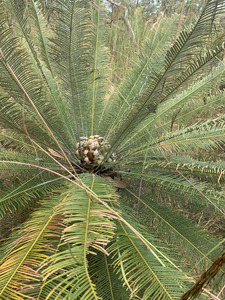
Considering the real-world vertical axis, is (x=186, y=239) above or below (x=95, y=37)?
below

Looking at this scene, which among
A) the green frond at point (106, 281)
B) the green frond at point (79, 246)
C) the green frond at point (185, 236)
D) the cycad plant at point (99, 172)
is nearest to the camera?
the green frond at point (79, 246)

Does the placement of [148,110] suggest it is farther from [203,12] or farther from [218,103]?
[218,103]

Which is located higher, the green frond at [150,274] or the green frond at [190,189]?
the green frond at [190,189]

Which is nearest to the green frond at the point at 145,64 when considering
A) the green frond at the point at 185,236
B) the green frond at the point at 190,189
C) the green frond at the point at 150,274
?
the green frond at the point at 190,189

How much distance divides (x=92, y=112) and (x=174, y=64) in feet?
3.03

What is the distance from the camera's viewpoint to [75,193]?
3.10 ft

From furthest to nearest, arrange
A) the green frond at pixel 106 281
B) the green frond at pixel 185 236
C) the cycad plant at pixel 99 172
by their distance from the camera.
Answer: the green frond at pixel 185 236 < the green frond at pixel 106 281 < the cycad plant at pixel 99 172

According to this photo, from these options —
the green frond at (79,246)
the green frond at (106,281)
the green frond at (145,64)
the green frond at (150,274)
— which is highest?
the green frond at (145,64)

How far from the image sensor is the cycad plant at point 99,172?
0.76 metres

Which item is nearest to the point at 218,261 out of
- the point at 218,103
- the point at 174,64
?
the point at 174,64

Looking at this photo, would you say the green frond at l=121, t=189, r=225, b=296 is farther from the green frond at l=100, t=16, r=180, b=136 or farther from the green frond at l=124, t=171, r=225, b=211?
the green frond at l=100, t=16, r=180, b=136

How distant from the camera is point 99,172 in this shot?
4.82 ft

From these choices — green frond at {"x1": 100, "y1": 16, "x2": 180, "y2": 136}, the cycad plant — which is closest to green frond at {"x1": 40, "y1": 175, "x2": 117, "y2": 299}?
the cycad plant

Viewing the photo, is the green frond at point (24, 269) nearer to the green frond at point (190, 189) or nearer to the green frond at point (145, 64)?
the green frond at point (190, 189)
